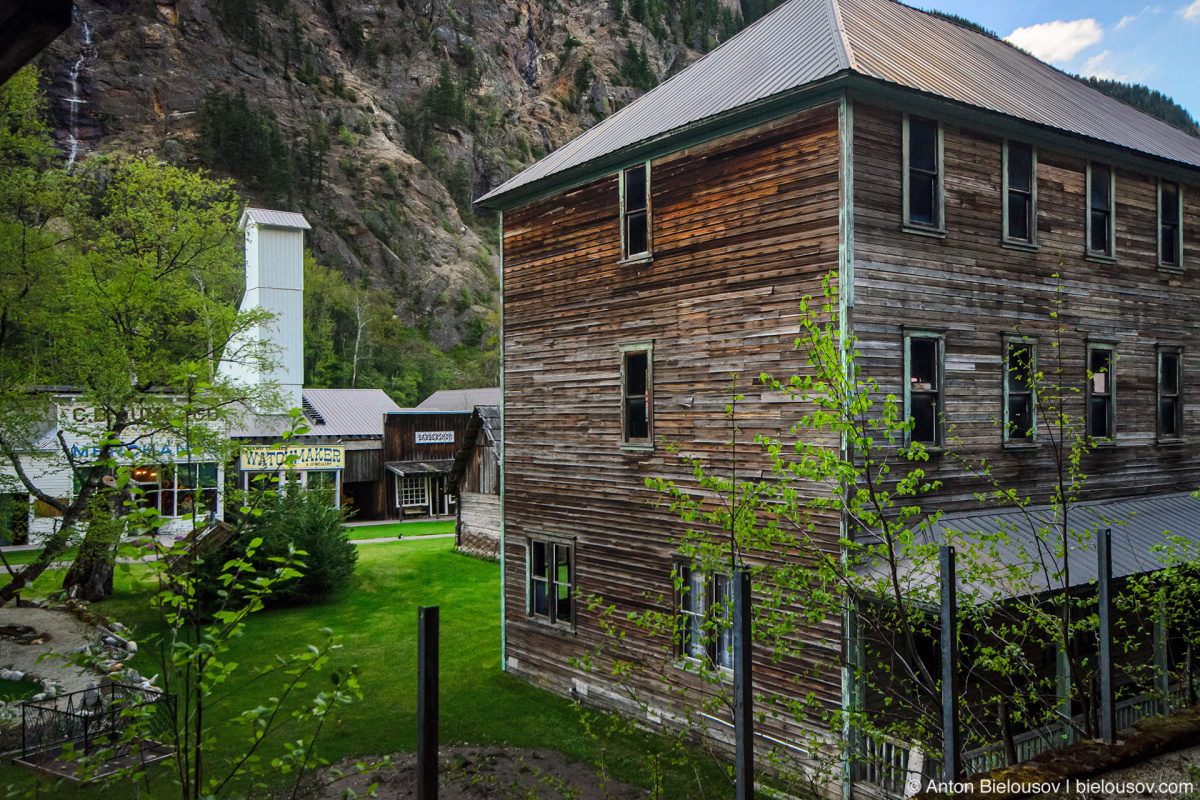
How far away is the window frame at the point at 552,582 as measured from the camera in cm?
1558

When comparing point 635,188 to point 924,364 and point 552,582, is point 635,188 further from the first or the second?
point 552,582

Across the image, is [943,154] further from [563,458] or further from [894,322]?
[563,458]

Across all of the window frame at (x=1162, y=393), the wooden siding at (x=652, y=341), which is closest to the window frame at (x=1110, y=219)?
the window frame at (x=1162, y=393)

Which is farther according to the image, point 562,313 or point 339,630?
point 339,630

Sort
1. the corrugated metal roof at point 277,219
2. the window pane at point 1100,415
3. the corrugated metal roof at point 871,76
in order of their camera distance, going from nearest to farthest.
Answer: the corrugated metal roof at point 871,76
the window pane at point 1100,415
the corrugated metal roof at point 277,219

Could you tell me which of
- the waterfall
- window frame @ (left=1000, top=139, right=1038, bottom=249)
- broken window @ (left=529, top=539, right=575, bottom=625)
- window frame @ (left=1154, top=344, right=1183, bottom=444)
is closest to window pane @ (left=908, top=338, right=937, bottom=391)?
window frame @ (left=1000, top=139, right=1038, bottom=249)

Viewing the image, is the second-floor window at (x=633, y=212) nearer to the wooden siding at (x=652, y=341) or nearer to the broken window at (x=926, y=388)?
the wooden siding at (x=652, y=341)

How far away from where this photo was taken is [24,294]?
58.9 ft

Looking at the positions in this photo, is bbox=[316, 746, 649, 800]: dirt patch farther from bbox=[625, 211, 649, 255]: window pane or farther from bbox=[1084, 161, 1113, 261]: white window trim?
bbox=[1084, 161, 1113, 261]: white window trim

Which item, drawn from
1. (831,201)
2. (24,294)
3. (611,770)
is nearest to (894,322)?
(831,201)

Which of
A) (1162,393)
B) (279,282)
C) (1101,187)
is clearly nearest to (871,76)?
(1101,187)

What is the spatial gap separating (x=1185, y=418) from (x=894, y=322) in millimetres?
9025

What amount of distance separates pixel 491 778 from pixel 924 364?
30.0 ft

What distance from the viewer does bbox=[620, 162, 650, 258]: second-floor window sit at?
14406 millimetres
